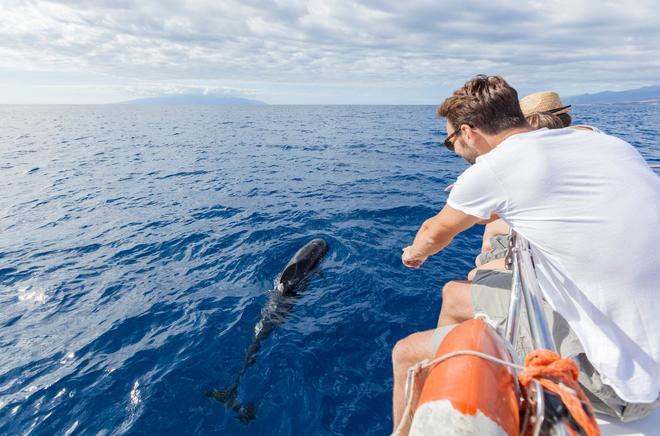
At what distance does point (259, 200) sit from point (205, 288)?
7625 millimetres

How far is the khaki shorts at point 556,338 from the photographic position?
2646 mm

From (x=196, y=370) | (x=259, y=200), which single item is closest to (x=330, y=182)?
(x=259, y=200)

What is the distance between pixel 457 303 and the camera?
14.1 feet

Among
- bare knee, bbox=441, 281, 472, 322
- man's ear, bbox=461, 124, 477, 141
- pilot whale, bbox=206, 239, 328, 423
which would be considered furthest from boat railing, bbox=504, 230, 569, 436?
pilot whale, bbox=206, 239, 328, 423

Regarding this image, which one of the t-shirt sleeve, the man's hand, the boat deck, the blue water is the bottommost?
the blue water

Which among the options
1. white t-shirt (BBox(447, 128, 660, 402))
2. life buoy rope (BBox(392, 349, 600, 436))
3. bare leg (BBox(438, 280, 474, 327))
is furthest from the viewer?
bare leg (BBox(438, 280, 474, 327))

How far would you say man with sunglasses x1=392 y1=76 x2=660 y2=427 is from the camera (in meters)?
2.34

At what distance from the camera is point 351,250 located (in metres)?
10.2

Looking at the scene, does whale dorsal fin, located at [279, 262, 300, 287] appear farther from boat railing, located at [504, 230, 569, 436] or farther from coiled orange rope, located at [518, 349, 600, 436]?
coiled orange rope, located at [518, 349, 600, 436]

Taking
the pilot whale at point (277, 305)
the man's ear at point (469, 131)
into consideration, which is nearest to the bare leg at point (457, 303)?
the man's ear at point (469, 131)

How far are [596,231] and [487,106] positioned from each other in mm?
1488

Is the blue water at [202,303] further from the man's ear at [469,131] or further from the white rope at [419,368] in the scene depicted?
the man's ear at [469,131]

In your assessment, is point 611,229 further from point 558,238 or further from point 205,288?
point 205,288

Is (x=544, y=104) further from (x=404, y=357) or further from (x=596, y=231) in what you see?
(x=404, y=357)
